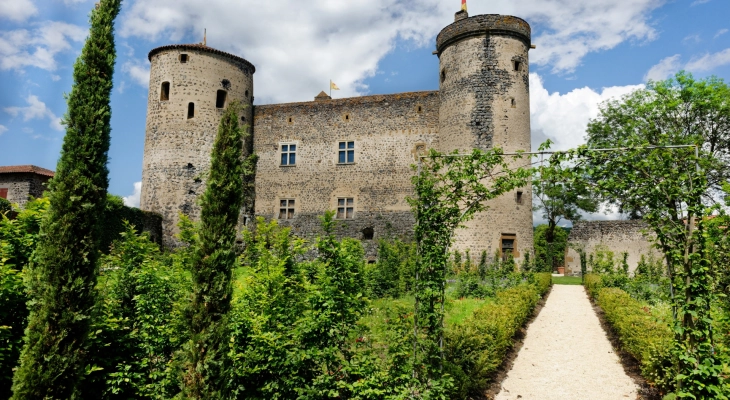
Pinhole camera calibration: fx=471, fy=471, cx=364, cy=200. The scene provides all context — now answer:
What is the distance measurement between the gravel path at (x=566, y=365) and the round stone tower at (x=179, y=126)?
16.6 m

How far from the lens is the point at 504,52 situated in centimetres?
2017

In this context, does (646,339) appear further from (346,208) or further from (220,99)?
(220,99)

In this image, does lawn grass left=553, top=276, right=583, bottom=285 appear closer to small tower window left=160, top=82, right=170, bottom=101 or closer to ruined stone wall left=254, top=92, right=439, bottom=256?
ruined stone wall left=254, top=92, right=439, bottom=256

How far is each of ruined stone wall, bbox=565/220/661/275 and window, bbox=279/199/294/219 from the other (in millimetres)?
15849

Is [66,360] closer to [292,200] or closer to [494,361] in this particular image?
[494,361]

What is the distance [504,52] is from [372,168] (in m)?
7.94

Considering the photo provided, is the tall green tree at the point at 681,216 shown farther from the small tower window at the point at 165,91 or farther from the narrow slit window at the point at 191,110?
the small tower window at the point at 165,91

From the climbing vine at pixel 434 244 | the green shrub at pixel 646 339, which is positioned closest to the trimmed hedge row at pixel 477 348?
the climbing vine at pixel 434 244

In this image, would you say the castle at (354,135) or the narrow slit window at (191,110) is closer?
the castle at (354,135)

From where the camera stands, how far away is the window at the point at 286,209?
2414 centimetres

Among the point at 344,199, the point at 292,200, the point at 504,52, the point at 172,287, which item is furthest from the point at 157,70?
the point at 172,287

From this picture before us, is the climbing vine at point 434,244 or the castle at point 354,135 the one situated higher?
the castle at point 354,135

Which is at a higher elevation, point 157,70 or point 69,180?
point 157,70

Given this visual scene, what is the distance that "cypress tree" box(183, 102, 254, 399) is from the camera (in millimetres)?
4980
